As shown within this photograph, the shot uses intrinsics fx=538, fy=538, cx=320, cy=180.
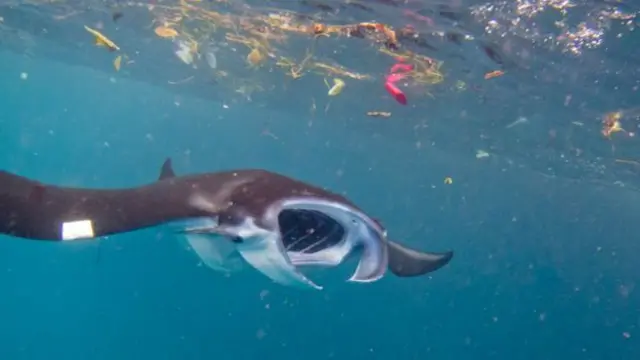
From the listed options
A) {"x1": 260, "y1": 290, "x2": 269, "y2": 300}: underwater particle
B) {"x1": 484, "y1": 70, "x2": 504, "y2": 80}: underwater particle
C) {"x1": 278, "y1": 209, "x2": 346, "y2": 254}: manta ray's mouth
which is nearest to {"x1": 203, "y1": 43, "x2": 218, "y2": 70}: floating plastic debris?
{"x1": 484, "y1": 70, "x2": 504, "y2": 80}: underwater particle

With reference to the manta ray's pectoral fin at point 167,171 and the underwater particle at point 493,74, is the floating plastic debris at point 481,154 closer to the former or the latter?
the underwater particle at point 493,74

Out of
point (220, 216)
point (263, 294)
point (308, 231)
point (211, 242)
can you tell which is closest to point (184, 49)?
point (263, 294)

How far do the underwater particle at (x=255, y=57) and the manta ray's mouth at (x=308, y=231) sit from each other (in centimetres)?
1608

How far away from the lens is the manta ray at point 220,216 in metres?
3.65

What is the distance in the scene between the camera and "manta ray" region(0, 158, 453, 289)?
144 inches

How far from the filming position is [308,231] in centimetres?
505

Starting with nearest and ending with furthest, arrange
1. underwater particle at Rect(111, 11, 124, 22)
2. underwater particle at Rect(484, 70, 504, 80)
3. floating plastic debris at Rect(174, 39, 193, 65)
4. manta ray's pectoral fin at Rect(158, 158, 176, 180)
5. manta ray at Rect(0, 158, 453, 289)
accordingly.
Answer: manta ray at Rect(0, 158, 453, 289) → manta ray's pectoral fin at Rect(158, 158, 176, 180) → underwater particle at Rect(484, 70, 504, 80) → underwater particle at Rect(111, 11, 124, 22) → floating plastic debris at Rect(174, 39, 193, 65)

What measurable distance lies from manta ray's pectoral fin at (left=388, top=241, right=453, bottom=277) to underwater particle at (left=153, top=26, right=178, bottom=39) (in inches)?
633

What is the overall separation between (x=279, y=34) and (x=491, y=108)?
366 inches

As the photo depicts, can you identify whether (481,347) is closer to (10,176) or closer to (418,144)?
(418,144)

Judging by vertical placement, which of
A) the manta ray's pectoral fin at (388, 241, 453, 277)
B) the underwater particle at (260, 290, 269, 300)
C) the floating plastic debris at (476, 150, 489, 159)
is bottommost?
the underwater particle at (260, 290, 269, 300)

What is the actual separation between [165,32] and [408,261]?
56.2ft

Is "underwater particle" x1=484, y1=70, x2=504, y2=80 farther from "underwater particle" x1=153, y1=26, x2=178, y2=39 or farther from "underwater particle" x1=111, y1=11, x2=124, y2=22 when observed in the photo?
"underwater particle" x1=111, y1=11, x2=124, y2=22

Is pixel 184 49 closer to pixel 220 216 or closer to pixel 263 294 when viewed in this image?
pixel 263 294
